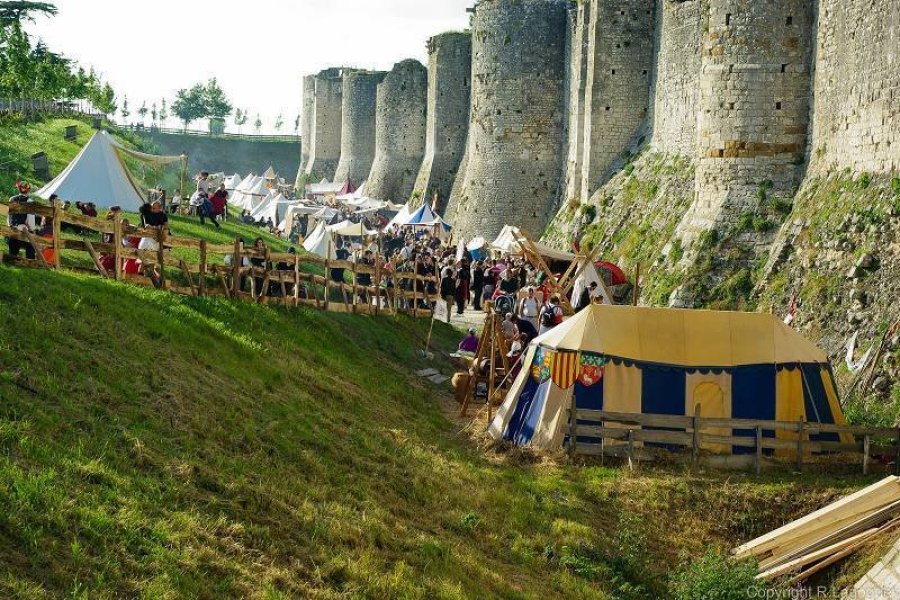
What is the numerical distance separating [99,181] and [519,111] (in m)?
21.0

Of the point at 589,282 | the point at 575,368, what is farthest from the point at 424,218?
the point at 575,368

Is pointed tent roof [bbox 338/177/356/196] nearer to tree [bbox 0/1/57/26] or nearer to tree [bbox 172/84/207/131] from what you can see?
tree [bbox 0/1/57/26]

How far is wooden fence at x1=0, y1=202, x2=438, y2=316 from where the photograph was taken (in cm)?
1677

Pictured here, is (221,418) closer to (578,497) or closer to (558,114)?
(578,497)

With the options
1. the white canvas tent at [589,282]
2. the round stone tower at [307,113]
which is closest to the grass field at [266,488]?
the white canvas tent at [589,282]

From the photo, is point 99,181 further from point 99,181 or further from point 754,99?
point 754,99

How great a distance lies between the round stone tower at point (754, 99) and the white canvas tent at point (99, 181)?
11.4 metres

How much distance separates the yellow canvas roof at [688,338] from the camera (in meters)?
16.7

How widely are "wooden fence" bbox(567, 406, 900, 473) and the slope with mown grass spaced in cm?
38

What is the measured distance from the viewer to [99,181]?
26219 mm

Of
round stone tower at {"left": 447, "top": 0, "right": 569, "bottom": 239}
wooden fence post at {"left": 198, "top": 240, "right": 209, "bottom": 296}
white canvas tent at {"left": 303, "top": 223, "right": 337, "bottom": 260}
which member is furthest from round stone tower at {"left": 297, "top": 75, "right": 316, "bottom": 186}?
wooden fence post at {"left": 198, "top": 240, "right": 209, "bottom": 296}

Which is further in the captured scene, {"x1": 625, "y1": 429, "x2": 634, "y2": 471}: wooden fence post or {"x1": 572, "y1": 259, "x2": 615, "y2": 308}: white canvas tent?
{"x1": 572, "y1": 259, "x2": 615, "y2": 308}: white canvas tent

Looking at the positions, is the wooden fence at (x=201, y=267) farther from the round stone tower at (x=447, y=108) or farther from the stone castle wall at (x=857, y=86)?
the round stone tower at (x=447, y=108)

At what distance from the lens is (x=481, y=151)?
45688 mm
